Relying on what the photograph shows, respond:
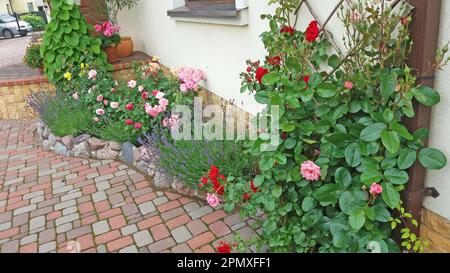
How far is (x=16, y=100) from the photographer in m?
5.62

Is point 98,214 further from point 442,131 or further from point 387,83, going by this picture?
point 442,131

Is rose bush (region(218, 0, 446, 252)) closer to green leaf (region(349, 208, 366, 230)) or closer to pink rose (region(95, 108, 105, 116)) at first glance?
green leaf (region(349, 208, 366, 230))

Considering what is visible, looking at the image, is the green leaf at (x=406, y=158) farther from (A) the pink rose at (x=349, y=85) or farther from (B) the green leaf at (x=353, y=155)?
(A) the pink rose at (x=349, y=85)

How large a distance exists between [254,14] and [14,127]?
4.13 metres

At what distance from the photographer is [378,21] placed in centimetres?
157

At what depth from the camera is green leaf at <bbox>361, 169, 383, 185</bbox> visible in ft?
5.13

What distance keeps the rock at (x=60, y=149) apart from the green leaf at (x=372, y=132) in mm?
3324

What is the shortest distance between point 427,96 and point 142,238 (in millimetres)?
1851

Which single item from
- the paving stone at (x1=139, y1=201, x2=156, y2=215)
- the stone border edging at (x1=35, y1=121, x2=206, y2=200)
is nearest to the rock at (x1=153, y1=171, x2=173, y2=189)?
the stone border edging at (x1=35, y1=121, x2=206, y2=200)

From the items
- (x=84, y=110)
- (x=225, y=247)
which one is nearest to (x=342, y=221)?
(x=225, y=247)

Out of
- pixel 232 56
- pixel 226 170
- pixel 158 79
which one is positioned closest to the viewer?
pixel 226 170

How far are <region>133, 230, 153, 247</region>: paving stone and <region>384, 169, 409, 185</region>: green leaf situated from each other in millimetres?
1511

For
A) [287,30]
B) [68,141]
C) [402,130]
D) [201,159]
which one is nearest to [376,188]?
[402,130]

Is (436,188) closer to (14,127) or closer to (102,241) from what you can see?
(102,241)
